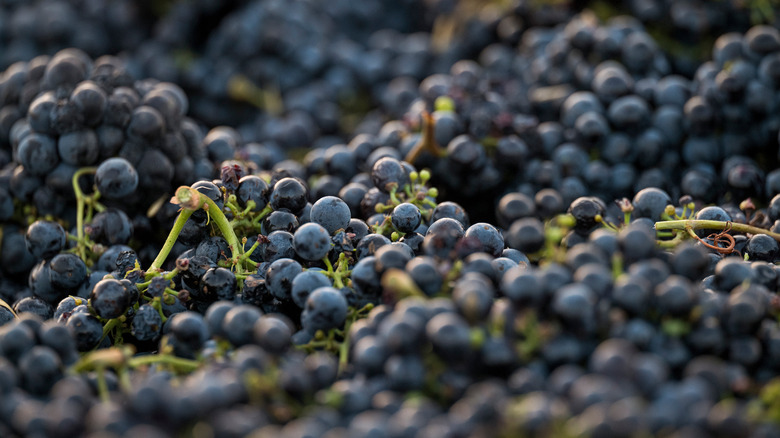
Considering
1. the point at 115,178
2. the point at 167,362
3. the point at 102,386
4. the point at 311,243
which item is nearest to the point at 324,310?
the point at 311,243

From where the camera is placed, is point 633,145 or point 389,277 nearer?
point 389,277

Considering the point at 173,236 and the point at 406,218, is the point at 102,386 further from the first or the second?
the point at 406,218

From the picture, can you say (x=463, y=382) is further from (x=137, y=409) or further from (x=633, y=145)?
(x=633, y=145)

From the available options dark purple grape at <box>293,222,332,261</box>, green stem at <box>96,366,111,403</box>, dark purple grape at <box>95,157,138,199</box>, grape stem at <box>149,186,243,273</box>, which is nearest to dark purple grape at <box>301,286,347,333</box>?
dark purple grape at <box>293,222,332,261</box>

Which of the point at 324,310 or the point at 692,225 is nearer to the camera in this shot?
the point at 324,310

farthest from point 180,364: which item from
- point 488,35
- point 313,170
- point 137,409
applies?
point 488,35

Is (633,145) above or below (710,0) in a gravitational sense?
below

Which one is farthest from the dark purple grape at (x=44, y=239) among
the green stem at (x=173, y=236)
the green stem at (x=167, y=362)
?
Result: the green stem at (x=167, y=362)

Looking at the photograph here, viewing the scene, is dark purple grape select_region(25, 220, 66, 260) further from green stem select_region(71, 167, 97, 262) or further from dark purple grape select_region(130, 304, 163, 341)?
dark purple grape select_region(130, 304, 163, 341)
